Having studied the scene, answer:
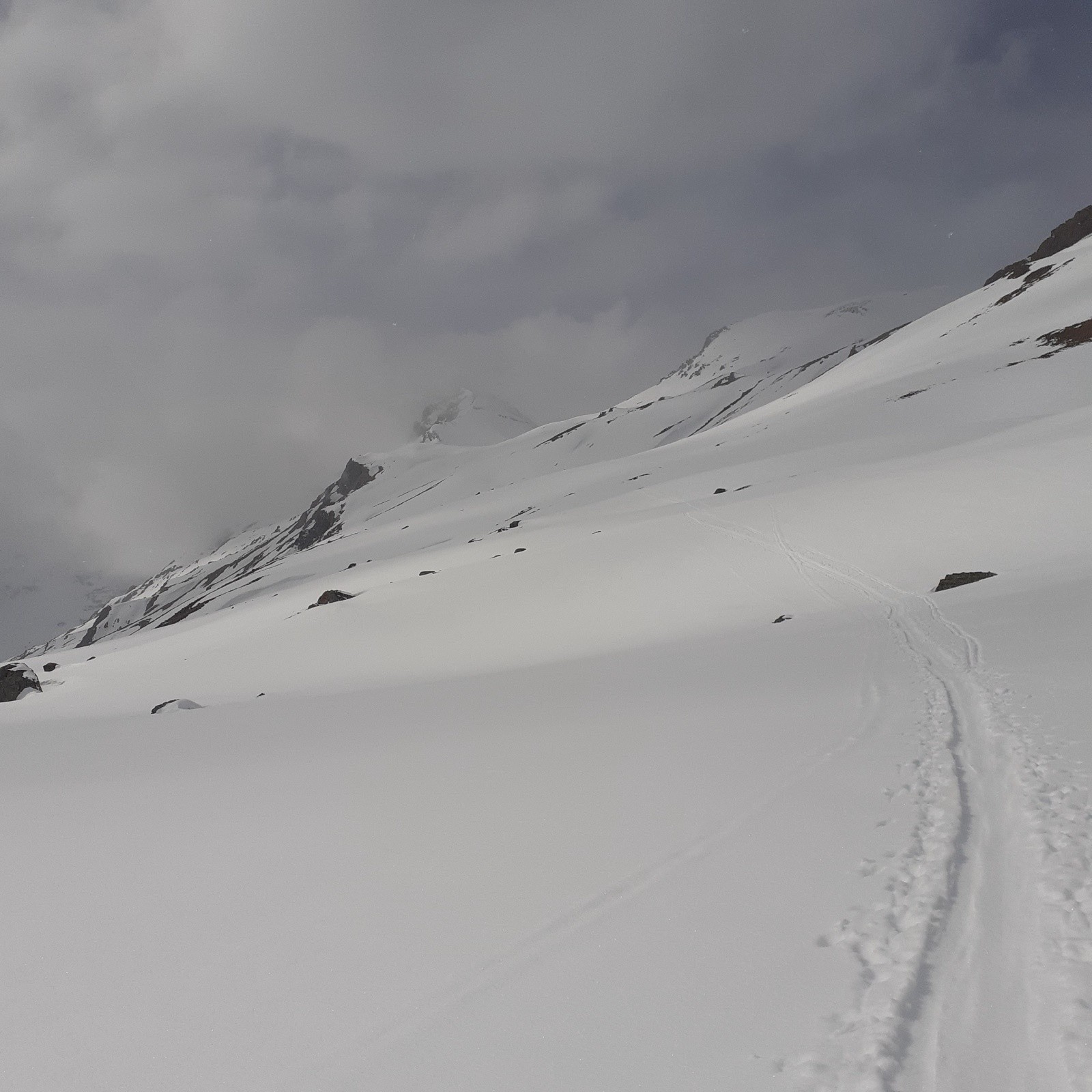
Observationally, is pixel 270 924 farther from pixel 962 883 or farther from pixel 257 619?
pixel 257 619

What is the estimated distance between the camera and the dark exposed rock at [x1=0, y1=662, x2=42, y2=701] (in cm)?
3098

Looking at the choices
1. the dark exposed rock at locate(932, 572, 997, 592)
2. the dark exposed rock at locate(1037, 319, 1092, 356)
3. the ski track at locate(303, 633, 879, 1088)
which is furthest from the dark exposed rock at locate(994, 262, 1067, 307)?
the ski track at locate(303, 633, 879, 1088)

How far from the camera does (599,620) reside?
77.0 ft

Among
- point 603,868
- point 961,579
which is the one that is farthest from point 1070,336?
point 603,868

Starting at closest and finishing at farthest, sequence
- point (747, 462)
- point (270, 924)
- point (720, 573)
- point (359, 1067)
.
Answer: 1. point (359, 1067)
2. point (270, 924)
3. point (720, 573)
4. point (747, 462)

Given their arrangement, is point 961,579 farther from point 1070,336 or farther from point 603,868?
point 1070,336

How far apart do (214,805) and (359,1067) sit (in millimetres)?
5569

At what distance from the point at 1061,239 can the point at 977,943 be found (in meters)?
119

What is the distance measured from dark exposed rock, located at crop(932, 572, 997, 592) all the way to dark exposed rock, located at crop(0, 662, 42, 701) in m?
36.7

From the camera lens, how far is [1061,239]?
92.5 metres

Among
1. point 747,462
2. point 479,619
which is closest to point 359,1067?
point 479,619

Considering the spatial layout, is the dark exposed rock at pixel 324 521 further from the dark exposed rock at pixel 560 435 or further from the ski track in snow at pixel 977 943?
the ski track in snow at pixel 977 943

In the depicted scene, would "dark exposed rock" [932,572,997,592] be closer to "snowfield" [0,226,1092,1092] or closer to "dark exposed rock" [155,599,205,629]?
"snowfield" [0,226,1092,1092]

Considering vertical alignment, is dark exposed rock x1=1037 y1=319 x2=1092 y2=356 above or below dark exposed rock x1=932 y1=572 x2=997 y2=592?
above
